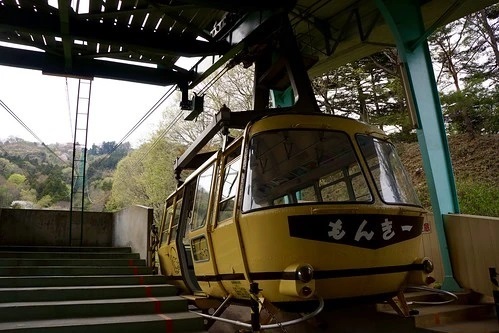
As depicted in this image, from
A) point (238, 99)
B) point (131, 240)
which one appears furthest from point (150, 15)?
point (238, 99)

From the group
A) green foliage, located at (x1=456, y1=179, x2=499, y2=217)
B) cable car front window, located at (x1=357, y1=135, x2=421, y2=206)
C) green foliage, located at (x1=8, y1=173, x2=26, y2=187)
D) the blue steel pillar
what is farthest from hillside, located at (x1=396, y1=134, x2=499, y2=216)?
green foliage, located at (x1=8, y1=173, x2=26, y2=187)

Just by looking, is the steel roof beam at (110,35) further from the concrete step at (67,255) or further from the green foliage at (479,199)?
the green foliage at (479,199)

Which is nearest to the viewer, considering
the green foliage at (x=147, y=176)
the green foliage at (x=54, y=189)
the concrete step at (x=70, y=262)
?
the concrete step at (x=70, y=262)

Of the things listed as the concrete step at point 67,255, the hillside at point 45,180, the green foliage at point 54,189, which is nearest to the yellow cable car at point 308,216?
the concrete step at point 67,255

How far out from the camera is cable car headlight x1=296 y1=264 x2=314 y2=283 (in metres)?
3.29

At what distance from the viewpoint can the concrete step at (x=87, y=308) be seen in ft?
14.5

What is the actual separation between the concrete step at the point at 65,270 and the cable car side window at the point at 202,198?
78.0 inches

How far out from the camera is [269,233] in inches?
138

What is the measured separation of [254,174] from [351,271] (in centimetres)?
128

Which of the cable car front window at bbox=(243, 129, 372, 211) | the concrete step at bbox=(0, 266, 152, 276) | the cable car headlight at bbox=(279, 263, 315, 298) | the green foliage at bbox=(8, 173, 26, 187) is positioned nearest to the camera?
the cable car headlight at bbox=(279, 263, 315, 298)

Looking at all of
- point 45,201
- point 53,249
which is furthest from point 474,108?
point 45,201

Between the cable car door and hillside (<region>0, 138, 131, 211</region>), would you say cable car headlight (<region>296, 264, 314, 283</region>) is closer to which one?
the cable car door

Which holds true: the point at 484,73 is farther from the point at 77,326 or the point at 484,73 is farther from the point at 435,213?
the point at 77,326

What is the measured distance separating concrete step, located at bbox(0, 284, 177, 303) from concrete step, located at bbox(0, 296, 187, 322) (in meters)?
0.19
